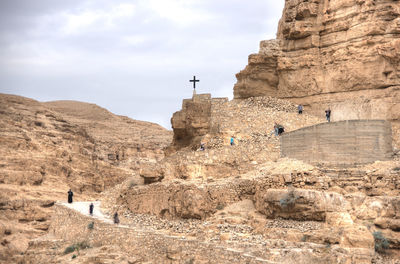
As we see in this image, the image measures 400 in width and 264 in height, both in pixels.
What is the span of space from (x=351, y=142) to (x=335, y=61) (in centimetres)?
847

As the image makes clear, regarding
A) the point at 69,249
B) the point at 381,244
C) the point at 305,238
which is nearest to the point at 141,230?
the point at 69,249

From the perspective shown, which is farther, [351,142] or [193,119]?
[193,119]

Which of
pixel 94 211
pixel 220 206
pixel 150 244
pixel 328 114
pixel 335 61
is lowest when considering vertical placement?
pixel 150 244

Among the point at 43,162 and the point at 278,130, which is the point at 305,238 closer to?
the point at 278,130

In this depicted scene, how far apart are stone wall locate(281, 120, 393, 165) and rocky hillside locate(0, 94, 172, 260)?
307 inches

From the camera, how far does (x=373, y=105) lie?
24.8 m

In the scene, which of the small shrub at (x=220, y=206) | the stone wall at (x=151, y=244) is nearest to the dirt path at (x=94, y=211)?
the stone wall at (x=151, y=244)

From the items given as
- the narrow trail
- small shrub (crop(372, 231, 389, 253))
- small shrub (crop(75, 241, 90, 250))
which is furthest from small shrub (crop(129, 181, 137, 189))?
small shrub (crop(372, 231, 389, 253))

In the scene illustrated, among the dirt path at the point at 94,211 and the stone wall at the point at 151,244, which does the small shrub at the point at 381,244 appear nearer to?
the stone wall at the point at 151,244

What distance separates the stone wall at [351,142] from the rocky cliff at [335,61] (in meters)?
5.63

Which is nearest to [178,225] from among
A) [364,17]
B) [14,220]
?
[364,17]

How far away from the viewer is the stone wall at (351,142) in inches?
725

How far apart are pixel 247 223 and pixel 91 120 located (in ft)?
163

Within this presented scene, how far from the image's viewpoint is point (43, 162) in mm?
39531
